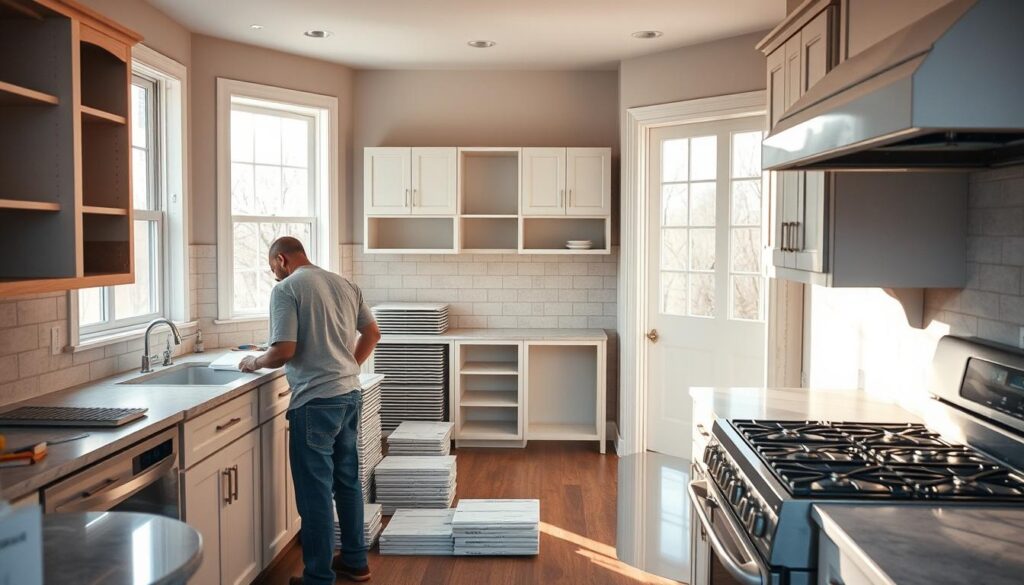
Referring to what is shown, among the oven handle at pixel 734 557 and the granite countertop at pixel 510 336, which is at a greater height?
the granite countertop at pixel 510 336

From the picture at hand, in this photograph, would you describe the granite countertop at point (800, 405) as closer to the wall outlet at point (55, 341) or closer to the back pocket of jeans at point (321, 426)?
the back pocket of jeans at point (321, 426)

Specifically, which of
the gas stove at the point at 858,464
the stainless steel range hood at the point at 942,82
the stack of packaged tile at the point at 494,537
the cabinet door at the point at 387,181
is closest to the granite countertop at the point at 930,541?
the gas stove at the point at 858,464

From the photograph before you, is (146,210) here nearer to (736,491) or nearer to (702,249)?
(702,249)

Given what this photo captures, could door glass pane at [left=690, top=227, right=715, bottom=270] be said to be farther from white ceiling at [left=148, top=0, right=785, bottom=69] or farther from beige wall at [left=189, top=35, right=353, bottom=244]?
beige wall at [left=189, top=35, right=353, bottom=244]

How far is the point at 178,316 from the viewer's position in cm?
476

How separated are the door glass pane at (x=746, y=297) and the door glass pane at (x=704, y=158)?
71cm

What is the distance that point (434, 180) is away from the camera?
20.1 feet

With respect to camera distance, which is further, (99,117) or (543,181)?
(543,181)

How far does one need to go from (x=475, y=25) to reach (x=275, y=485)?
9.38 ft

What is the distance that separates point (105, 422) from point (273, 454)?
1.21 meters

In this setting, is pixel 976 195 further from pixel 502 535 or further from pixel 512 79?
pixel 512 79

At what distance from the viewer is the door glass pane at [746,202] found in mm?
5160

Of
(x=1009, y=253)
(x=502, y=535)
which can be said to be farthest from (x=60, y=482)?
(x=1009, y=253)

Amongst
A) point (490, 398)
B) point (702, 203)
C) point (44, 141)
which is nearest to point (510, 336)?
point (490, 398)
